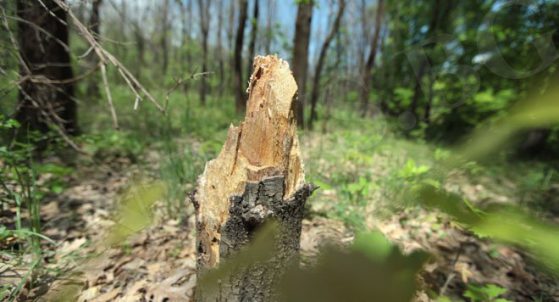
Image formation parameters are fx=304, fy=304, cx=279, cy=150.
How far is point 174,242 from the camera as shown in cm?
197

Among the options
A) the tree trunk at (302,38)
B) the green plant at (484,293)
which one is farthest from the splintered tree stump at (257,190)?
the tree trunk at (302,38)

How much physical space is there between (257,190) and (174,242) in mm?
1238

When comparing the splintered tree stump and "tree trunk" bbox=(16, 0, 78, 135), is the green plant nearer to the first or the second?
the splintered tree stump

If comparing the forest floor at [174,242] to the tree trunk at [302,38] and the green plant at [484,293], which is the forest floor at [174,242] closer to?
the green plant at [484,293]

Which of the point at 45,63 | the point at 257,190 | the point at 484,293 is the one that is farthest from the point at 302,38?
the point at 257,190

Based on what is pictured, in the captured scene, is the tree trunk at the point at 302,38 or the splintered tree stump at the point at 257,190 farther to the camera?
the tree trunk at the point at 302,38

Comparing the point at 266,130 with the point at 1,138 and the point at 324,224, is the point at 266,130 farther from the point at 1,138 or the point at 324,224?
the point at 1,138

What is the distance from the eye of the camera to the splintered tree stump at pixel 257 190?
1000 mm

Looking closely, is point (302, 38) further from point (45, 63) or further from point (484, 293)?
point (484, 293)

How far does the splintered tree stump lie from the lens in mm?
1000

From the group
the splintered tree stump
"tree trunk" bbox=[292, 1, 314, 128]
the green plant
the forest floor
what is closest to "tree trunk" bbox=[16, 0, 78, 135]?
the forest floor

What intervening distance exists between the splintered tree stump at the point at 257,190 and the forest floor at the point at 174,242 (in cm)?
21

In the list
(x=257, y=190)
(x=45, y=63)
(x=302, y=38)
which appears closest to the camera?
(x=257, y=190)

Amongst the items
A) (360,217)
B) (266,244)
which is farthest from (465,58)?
(266,244)
